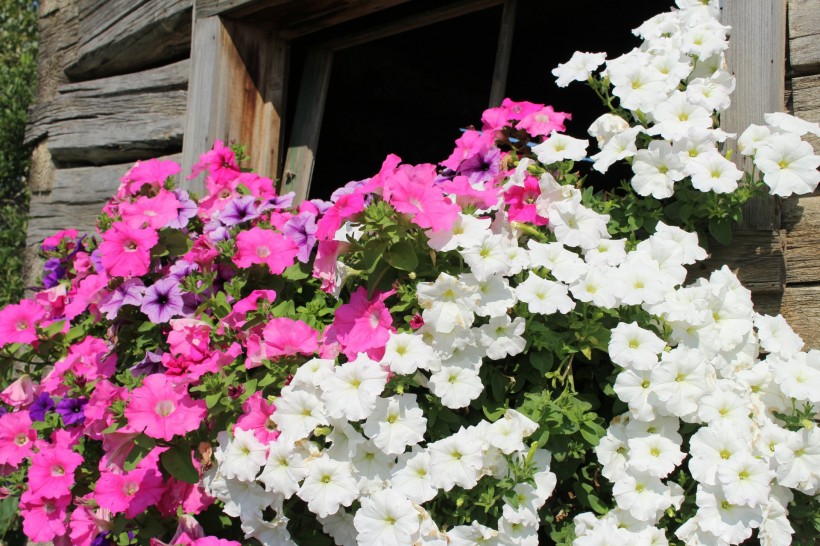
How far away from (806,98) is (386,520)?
1.31m

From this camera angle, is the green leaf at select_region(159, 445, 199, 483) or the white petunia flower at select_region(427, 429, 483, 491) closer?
the white petunia flower at select_region(427, 429, 483, 491)

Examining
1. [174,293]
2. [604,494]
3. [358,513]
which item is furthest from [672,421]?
[174,293]

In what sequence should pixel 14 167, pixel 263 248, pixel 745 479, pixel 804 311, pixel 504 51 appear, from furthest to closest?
pixel 14 167 < pixel 504 51 < pixel 263 248 < pixel 804 311 < pixel 745 479

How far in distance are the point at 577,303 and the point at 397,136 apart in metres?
2.41

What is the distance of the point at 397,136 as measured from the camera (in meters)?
3.99

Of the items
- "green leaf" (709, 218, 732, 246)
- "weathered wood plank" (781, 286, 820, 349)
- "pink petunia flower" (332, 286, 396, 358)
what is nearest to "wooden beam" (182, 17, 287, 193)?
"pink petunia flower" (332, 286, 396, 358)

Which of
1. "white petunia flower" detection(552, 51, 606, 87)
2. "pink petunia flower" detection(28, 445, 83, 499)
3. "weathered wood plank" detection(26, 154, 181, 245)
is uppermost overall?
"white petunia flower" detection(552, 51, 606, 87)

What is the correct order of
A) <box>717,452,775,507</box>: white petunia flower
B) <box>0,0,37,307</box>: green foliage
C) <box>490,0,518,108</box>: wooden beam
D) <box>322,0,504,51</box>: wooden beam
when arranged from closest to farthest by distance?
<box>717,452,775,507</box>: white petunia flower
<box>490,0,518,108</box>: wooden beam
<box>322,0,504,51</box>: wooden beam
<box>0,0,37,307</box>: green foliage

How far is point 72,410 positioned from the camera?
2.28m

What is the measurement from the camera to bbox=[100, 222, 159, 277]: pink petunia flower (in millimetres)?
2162

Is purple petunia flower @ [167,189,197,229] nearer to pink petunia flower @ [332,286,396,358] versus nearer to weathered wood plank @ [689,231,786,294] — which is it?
pink petunia flower @ [332,286,396,358]

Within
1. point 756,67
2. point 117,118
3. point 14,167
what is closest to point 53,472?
point 117,118

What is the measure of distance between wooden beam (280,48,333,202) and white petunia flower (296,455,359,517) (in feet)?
4.73

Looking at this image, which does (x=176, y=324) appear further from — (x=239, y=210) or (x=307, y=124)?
(x=307, y=124)
